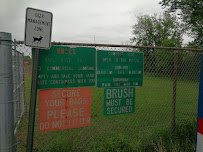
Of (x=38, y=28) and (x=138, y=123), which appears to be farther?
(x=138, y=123)

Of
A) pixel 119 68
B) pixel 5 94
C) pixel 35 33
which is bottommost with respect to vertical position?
pixel 5 94

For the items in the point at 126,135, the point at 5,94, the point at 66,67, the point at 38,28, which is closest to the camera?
the point at 5,94

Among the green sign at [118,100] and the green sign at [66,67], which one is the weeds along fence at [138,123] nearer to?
the green sign at [66,67]

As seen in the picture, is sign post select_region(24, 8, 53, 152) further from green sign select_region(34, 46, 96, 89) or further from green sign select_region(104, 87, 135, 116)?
green sign select_region(104, 87, 135, 116)

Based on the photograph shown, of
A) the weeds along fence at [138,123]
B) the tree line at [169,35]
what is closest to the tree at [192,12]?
the tree line at [169,35]

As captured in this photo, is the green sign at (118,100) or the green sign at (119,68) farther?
the green sign at (118,100)

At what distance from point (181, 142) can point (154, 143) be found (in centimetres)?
67

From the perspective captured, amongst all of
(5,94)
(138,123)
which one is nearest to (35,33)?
(5,94)

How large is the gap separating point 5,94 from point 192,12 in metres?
21.9

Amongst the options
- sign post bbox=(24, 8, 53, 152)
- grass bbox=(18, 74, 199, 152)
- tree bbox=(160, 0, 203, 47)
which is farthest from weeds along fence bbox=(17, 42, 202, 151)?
tree bbox=(160, 0, 203, 47)

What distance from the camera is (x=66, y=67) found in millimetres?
2648

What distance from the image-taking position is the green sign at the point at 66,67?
8.22ft

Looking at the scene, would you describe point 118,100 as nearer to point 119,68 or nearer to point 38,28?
point 119,68

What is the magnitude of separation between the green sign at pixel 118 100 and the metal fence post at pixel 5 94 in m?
1.55
